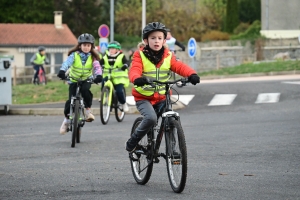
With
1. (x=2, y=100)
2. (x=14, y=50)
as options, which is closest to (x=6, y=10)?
(x=14, y=50)

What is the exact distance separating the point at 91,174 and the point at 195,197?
85.0 inches

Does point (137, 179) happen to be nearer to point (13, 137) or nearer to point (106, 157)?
point (106, 157)

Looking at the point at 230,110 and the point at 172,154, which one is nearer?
the point at 172,154

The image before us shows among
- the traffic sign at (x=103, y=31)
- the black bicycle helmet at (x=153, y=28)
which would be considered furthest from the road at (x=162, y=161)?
the traffic sign at (x=103, y=31)

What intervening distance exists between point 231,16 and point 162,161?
5703 centimetres

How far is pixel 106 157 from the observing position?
12.2 metres

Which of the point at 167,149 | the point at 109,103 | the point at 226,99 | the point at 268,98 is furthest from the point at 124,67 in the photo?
the point at 167,149

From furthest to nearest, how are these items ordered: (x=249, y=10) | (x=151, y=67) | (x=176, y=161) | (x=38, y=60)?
(x=249, y=10)
(x=38, y=60)
(x=151, y=67)
(x=176, y=161)

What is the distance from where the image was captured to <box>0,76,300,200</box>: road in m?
8.81

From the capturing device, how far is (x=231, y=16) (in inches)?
2672

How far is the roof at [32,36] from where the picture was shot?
249 feet

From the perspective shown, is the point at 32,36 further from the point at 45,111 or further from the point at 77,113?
the point at 77,113

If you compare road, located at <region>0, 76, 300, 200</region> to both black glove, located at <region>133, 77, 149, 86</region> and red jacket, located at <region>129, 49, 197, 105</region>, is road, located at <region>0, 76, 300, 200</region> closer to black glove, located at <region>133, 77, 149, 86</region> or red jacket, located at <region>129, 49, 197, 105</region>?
red jacket, located at <region>129, 49, 197, 105</region>

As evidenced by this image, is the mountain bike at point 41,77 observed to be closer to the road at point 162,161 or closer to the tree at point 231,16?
the road at point 162,161
